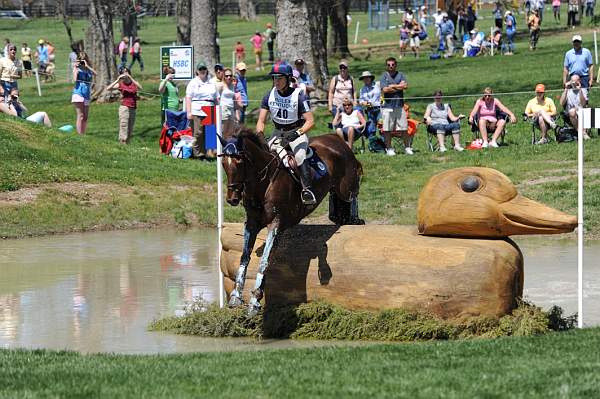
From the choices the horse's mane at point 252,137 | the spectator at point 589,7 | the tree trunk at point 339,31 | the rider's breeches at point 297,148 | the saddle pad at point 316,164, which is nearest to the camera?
the horse's mane at point 252,137

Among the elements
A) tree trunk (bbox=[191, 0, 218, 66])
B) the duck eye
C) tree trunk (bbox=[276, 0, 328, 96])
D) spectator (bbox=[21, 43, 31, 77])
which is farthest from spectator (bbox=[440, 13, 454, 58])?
the duck eye

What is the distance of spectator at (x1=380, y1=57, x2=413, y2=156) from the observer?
26156mm

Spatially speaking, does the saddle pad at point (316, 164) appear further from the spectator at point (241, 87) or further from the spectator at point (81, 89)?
the spectator at point (81, 89)

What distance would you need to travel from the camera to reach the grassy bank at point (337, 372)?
9.11 metres

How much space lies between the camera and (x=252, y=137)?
12.6 meters

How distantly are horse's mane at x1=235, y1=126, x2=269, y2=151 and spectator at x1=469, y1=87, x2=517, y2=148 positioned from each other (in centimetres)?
1428

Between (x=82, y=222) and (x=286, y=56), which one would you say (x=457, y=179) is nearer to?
(x=82, y=222)

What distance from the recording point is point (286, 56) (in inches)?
1265

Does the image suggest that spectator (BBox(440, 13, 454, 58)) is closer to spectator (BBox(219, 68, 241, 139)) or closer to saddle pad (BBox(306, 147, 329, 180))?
spectator (BBox(219, 68, 241, 139))

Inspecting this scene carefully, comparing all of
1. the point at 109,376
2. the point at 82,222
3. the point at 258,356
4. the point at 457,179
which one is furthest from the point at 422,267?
the point at 82,222

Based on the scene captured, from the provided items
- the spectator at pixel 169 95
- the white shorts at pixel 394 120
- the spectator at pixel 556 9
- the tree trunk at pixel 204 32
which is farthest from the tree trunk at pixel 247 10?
the white shorts at pixel 394 120

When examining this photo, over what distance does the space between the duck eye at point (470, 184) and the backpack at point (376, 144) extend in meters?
14.1

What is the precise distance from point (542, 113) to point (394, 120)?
316cm

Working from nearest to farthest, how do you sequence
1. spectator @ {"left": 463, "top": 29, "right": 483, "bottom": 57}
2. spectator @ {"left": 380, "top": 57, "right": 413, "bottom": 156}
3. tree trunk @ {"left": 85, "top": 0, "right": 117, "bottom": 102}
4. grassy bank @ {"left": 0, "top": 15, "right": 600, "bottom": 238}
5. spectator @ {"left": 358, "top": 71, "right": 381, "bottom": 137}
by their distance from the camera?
grassy bank @ {"left": 0, "top": 15, "right": 600, "bottom": 238} < spectator @ {"left": 380, "top": 57, "right": 413, "bottom": 156} < spectator @ {"left": 358, "top": 71, "right": 381, "bottom": 137} < tree trunk @ {"left": 85, "top": 0, "right": 117, "bottom": 102} < spectator @ {"left": 463, "top": 29, "right": 483, "bottom": 57}
